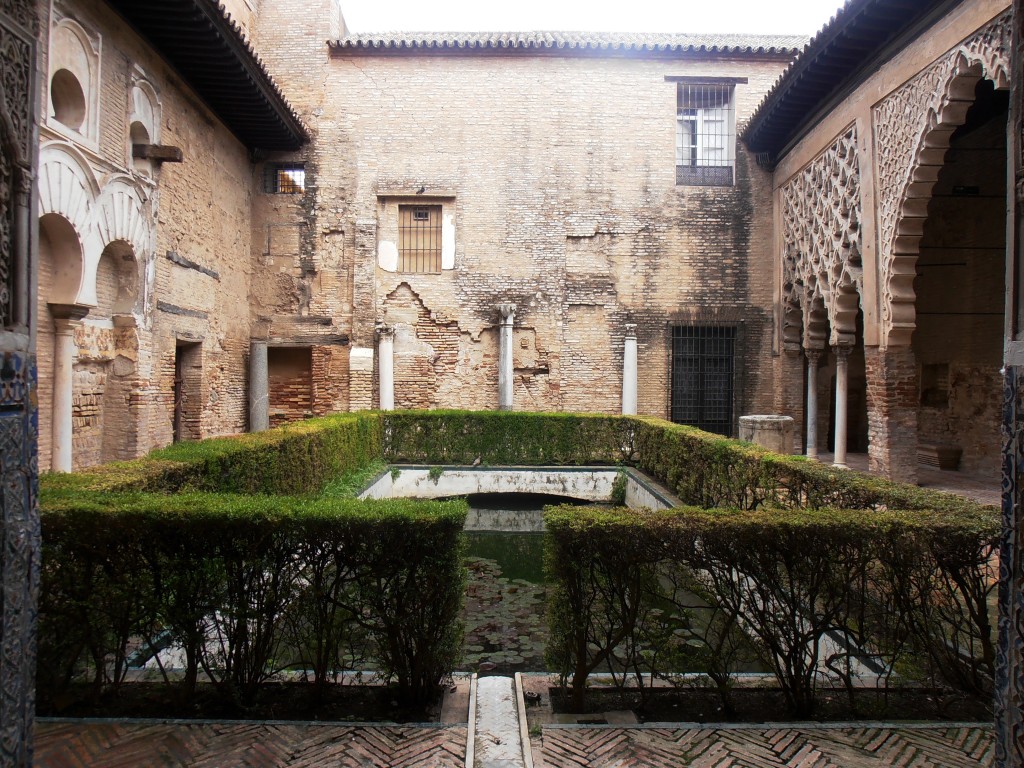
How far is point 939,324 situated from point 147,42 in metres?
15.0

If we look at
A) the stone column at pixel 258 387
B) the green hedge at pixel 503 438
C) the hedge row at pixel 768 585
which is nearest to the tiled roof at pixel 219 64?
the stone column at pixel 258 387

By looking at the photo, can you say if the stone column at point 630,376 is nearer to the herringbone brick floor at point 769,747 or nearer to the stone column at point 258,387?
the stone column at point 258,387

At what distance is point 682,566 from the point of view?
3.62 m

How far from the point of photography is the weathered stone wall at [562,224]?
1523 centimetres

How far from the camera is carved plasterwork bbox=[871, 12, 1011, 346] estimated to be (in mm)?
7609

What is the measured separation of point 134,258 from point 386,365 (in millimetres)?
6192

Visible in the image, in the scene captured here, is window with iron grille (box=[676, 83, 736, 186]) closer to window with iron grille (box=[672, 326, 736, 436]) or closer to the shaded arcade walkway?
window with iron grille (box=[672, 326, 736, 436])

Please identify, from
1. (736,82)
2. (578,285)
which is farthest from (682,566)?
(736,82)

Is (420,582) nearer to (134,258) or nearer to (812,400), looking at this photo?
(134,258)

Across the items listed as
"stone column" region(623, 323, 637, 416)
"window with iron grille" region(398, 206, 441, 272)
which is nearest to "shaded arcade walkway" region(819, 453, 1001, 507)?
"stone column" region(623, 323, 637, 416)

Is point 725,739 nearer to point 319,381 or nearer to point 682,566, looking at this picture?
point 682,566

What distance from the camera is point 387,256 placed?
50.4 feet

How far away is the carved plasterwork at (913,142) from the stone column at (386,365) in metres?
9.80

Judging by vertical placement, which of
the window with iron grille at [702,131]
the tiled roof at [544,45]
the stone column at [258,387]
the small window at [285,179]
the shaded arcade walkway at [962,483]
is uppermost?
the tiled roof at [544,45]
